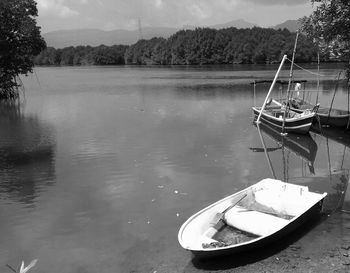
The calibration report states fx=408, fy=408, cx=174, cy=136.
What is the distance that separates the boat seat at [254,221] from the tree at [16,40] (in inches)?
1767

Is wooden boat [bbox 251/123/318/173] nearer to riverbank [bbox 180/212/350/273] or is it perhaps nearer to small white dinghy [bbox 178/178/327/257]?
small white dinghy [bbox 178/178/327/257]

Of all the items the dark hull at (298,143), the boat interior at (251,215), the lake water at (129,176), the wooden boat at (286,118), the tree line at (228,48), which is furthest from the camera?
the tree line at (228,48)

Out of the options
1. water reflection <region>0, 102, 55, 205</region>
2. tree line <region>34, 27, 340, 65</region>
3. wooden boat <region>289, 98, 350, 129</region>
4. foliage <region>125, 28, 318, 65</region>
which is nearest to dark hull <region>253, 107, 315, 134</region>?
wooden boat <region>289, 98, 350, 129</region>

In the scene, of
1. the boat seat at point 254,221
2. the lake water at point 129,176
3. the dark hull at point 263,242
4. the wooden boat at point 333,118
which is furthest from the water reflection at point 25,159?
the wooden boat at point 333,118

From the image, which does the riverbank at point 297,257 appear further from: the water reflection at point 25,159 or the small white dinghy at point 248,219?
the water reflection at point 25,159

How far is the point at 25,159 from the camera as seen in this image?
2473cm

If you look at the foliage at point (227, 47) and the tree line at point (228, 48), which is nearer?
the tree line at point (228, 48)

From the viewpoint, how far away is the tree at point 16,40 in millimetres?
49844

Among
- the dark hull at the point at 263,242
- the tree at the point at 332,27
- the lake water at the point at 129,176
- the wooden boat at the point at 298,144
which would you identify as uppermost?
the tree at the point at 332,27

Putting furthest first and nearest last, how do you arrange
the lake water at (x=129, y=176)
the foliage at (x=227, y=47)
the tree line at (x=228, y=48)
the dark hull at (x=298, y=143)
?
the foliage at (x=227, y=47) < the tree line at (x=228, y=48) < the dark hull at (x=298, y=143) < the lake water at (x=129, y=176)

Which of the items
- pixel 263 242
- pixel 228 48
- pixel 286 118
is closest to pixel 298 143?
pixel 286 118

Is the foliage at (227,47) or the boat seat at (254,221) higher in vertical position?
the foliage at (227,47)

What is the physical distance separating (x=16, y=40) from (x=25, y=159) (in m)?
32.2

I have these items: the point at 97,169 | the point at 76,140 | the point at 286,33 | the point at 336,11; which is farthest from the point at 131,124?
the point at 286,33
